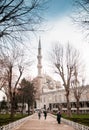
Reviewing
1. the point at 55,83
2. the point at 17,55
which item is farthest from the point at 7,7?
the point at 55,83

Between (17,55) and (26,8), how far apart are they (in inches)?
961

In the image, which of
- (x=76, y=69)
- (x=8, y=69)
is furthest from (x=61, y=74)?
(x=8, y=69)

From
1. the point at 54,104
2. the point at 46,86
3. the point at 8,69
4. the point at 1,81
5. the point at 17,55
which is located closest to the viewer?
the point at 17,55

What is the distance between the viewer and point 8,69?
44.1 m

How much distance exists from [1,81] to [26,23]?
37.4 m

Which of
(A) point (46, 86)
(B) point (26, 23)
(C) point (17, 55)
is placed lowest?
(B) point (26, 23)

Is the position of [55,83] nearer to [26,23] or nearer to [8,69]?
[8,69]

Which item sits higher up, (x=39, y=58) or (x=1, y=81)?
(x=39, y=58)

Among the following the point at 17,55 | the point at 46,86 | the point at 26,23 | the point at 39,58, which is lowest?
the point at 26,23

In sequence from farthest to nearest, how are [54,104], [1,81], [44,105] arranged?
[44,105] < [54,104] < [1,81]

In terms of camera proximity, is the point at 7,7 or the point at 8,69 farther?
the point at 8,69

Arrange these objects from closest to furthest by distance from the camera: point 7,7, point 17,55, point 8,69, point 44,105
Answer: point 7,7 → point 17,55 → point 8,69 → point 44,105

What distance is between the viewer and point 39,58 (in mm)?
155500

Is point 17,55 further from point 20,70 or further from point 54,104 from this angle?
point 54,104
